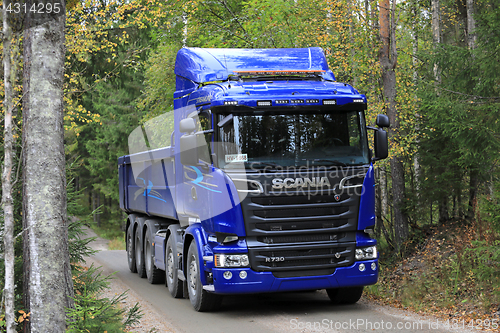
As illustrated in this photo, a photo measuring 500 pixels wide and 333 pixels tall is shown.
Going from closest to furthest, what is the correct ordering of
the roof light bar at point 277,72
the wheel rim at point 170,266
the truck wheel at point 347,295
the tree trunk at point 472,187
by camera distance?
the truck wheel at point 347,295
the roof light bar at point 277,72
the wheel rim at point 170,266
the tree trunk at point 472,187

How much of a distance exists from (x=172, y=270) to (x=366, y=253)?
13.1ft

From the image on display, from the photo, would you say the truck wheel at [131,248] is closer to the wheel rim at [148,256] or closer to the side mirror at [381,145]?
the wheel rim at [148,256]

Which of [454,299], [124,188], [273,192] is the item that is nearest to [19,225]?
[273,192]

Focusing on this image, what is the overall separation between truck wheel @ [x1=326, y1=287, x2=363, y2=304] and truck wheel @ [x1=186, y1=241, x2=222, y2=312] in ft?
6.74

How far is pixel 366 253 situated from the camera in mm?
8641

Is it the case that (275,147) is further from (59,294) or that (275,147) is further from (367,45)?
(367,45)

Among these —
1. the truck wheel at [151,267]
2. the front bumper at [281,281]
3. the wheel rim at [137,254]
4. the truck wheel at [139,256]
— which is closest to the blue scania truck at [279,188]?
the front bumper at [281,281]

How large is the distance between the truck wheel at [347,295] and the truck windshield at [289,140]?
227 cm

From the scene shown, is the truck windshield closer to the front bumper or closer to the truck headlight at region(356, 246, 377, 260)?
the truck headlight at region(356, 246, 377, 260)

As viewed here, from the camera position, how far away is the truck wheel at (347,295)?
30.5ft

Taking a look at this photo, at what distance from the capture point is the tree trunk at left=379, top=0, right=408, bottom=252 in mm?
13430

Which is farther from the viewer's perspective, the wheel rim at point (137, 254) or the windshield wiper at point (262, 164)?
the wheel rim at point (137, 254)

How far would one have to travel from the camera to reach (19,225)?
256 inches

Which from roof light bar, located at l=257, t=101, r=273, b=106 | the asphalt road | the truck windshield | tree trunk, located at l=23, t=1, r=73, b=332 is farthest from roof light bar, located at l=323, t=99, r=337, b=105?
tree trunk, located at l=23, t=1, r=73, b=332
